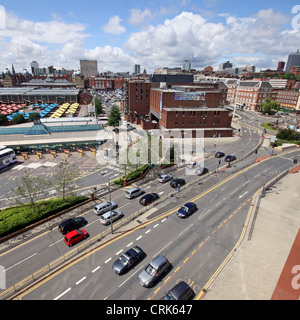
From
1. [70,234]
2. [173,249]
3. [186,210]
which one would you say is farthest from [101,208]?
[186,210]

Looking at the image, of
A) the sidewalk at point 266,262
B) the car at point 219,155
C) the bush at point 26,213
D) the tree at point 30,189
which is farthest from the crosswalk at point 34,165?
the sidewalk at point 266,262

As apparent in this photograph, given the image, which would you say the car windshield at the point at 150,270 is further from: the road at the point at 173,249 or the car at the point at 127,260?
the car at the point at 127,260

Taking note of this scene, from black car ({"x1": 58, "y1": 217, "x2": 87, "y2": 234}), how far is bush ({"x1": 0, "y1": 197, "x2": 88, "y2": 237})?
12.1 ft

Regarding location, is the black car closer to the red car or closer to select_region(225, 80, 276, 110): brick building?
the red car

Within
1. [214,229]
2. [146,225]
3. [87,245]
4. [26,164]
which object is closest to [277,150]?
[214,229]

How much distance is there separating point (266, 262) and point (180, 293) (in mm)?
11218

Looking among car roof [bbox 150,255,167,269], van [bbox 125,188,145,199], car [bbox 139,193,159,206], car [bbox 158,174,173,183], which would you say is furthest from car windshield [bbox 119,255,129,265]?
car [bbox 158,174,173,183]

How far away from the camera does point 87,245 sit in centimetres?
2305

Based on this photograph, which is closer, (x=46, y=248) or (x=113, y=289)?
(x=113, y=289)

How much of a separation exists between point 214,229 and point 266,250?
20.3 feet

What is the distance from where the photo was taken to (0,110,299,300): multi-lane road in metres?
A: 18.1

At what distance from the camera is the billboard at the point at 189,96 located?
69625 millimetres

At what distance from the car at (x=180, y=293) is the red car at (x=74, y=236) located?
12473 millimetres
